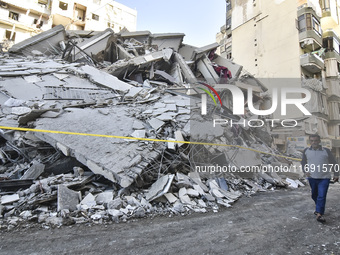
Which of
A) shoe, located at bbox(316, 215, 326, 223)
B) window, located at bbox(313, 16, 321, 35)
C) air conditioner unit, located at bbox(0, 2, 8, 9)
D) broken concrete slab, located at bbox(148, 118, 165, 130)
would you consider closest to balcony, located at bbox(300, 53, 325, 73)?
window, located at bbox(313, 16, 321, 35)

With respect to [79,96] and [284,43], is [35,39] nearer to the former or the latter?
[79,96]

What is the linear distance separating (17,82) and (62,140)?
186 inches

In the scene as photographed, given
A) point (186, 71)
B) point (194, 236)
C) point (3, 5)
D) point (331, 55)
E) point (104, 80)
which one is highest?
point (3, 5)

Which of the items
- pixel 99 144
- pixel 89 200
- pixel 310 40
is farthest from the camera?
pixel 310 40

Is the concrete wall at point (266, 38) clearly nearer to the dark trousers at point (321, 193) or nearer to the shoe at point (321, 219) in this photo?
the dark trousers at point (321, 193)

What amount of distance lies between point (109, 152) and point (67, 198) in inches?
43.5

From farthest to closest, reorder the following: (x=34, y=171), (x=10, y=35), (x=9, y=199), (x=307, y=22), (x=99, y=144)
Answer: (x=10, y=35) < (x=307, y=22) < (x=99, y=144) < (x=34, y=171) < (x=9, y=199)

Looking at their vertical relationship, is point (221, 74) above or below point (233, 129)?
above

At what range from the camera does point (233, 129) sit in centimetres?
725

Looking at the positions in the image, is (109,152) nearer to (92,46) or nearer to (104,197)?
(104,197)

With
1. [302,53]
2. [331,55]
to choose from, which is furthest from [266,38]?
→ [331,55]

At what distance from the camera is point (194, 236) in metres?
2.51

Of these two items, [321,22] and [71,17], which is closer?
[321,22]

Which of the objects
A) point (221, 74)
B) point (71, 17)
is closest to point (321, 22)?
point (221, 74)
